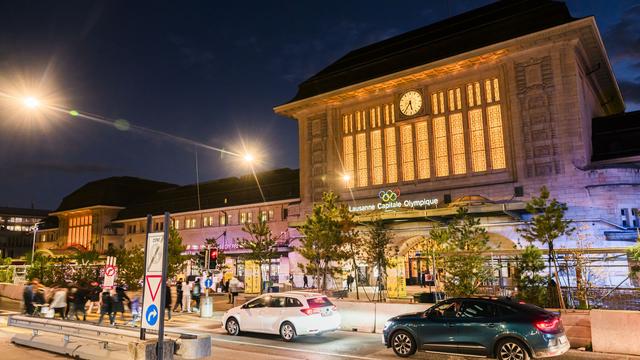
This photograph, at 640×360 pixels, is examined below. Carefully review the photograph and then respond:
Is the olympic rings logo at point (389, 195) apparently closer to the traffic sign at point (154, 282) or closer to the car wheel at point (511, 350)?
Result: the car wheel at point (511, 350)

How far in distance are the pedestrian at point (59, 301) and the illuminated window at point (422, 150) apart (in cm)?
2720

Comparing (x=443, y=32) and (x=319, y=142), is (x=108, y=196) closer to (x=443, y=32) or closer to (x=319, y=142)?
(x=319, y=142)

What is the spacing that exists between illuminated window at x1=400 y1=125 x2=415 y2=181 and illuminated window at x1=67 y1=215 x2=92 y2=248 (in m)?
55.6

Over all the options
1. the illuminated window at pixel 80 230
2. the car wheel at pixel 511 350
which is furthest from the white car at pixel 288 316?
the illuminated window at pixel 80 230

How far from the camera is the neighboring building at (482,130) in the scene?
3161cm

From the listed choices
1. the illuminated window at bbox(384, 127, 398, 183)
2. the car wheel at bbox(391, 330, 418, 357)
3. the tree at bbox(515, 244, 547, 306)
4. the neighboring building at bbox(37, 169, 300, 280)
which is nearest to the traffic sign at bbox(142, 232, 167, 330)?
the car wheel at bbox(391, 330, 418, 357)

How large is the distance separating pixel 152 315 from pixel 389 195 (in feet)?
101

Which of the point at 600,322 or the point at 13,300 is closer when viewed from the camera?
the point at 600,322

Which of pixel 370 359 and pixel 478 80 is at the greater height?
pixel 478 80

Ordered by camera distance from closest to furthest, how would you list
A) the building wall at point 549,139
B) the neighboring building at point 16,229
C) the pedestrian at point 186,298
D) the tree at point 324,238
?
the pedestrian at point 186,298
the tree at point 324,238
the building wall at point 549,139
the neighboring building at point 16,229

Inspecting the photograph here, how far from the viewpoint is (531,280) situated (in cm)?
1773

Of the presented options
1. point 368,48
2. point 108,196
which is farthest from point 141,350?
point 108,196

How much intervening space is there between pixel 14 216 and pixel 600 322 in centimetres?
13988

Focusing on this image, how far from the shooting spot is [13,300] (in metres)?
34.3
